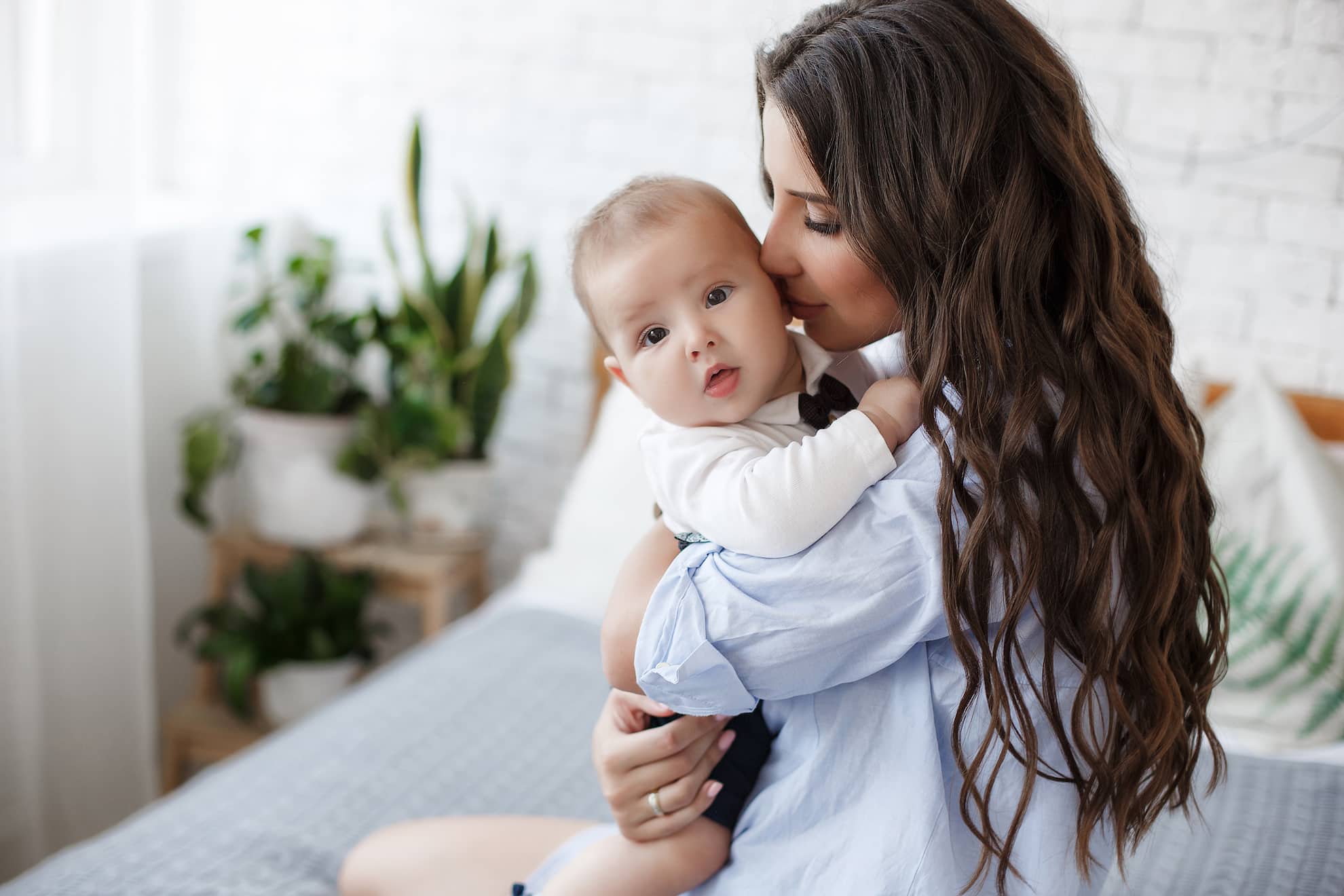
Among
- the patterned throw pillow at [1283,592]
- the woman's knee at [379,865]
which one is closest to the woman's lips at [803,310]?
the woman's knee at [379,865]

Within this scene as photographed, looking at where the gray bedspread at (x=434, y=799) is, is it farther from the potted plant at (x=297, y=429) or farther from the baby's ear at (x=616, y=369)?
the baby's ear at (x=616, y=369)

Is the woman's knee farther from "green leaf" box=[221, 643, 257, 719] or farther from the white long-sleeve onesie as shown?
"green leaf" box=[221, 643, 257, 719]

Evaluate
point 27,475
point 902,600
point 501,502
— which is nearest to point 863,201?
point 902,600

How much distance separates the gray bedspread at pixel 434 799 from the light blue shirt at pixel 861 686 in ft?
1.93

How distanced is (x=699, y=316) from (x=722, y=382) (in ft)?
0.20

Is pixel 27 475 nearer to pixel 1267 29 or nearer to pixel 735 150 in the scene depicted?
pixel 735 150

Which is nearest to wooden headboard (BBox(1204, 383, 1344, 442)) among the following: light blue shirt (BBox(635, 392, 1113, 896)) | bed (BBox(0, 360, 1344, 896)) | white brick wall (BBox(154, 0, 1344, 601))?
white brick wall (BBox(154, 0, 1344, 601))

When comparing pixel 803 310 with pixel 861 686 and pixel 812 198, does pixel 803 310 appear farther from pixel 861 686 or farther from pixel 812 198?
pixel 861 686

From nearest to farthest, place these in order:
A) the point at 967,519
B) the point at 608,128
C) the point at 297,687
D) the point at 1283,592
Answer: the point at 967,519, the point at 1283,592, the point at 297,687, the point at 608,128

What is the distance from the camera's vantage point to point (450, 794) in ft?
5.18

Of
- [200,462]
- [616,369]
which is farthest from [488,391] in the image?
[616,369]

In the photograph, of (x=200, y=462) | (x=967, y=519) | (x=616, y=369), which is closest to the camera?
(x=967, y=519)

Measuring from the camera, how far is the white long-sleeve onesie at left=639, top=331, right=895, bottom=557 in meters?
0.86

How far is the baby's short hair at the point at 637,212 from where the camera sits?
0.99 m
